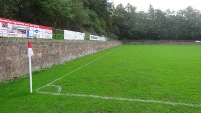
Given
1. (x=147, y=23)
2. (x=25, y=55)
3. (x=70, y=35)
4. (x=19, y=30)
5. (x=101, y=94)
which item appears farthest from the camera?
(x=147, y=23)

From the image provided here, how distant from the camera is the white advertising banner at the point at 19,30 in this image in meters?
7.33

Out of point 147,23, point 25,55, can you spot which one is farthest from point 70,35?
point 147,23

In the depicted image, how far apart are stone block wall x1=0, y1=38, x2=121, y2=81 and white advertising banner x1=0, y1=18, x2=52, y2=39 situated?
13.5 inches

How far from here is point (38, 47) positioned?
373 inches

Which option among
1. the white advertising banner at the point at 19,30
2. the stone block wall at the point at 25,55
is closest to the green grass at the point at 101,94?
the stone block wall at the point at 25,55

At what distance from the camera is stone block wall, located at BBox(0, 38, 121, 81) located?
22.9 ft

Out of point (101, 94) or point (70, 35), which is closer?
point (101, 94)

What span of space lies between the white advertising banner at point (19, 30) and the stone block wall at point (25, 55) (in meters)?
0.34

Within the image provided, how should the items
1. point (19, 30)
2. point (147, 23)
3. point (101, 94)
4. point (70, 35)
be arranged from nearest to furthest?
point (101, 94) → point (19, 30) → point (70, 35) → point (147, 23)

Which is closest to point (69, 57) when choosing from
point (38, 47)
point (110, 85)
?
point (38, 47)

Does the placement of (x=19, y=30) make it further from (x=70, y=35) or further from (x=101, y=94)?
(x=70, y=35)

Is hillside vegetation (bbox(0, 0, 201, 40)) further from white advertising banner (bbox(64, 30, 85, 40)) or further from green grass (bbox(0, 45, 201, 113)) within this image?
green grass (bbox(0, 45, 201, 113))

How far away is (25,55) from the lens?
325 inches

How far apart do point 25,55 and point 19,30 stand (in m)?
1.08
